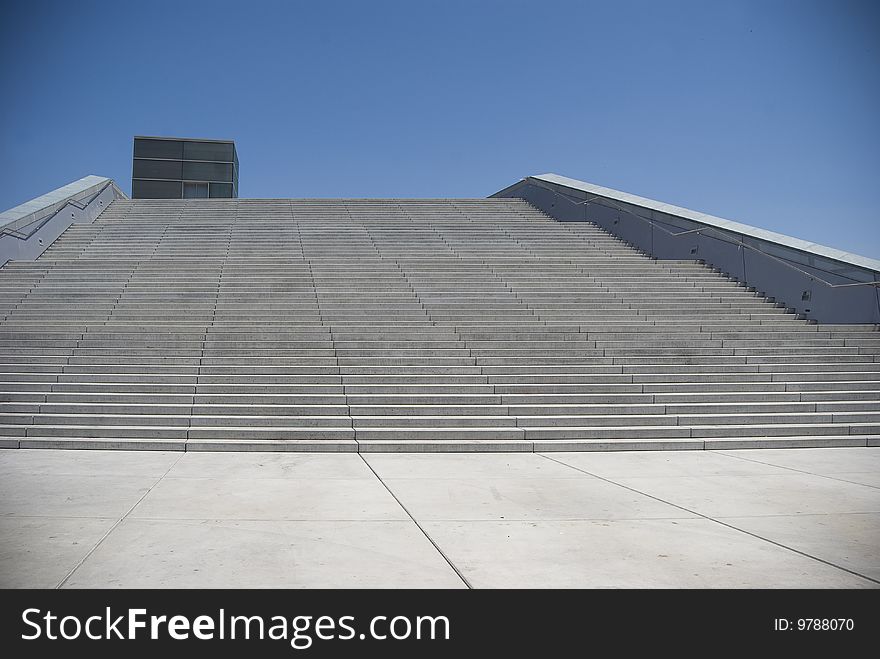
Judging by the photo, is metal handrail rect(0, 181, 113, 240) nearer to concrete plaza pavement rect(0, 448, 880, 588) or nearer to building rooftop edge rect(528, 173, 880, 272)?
concrete plaza pavement rect(0, 448, 880, 588)

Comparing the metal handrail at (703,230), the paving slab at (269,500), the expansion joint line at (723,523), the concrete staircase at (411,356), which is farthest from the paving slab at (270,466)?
the metal handrail at (703,230)

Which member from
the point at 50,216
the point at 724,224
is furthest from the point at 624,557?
the point at 50,216

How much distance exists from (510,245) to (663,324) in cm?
738

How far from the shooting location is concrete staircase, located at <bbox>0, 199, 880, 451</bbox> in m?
9.47

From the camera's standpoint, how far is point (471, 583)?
13.2 ft

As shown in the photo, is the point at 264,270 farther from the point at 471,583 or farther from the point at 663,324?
the point at 471,583

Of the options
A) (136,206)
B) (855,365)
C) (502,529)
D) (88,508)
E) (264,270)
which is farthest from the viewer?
(136,206)

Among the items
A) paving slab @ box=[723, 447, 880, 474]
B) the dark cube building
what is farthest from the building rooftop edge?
the dark cube building

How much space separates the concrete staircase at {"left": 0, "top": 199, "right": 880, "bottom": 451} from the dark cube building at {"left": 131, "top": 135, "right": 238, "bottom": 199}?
60.6 feet

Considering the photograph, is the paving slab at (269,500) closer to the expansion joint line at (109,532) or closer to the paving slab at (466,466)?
the expansion joint line at (109,532)

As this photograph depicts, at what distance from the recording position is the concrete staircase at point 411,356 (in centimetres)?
947

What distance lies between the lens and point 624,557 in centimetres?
454
